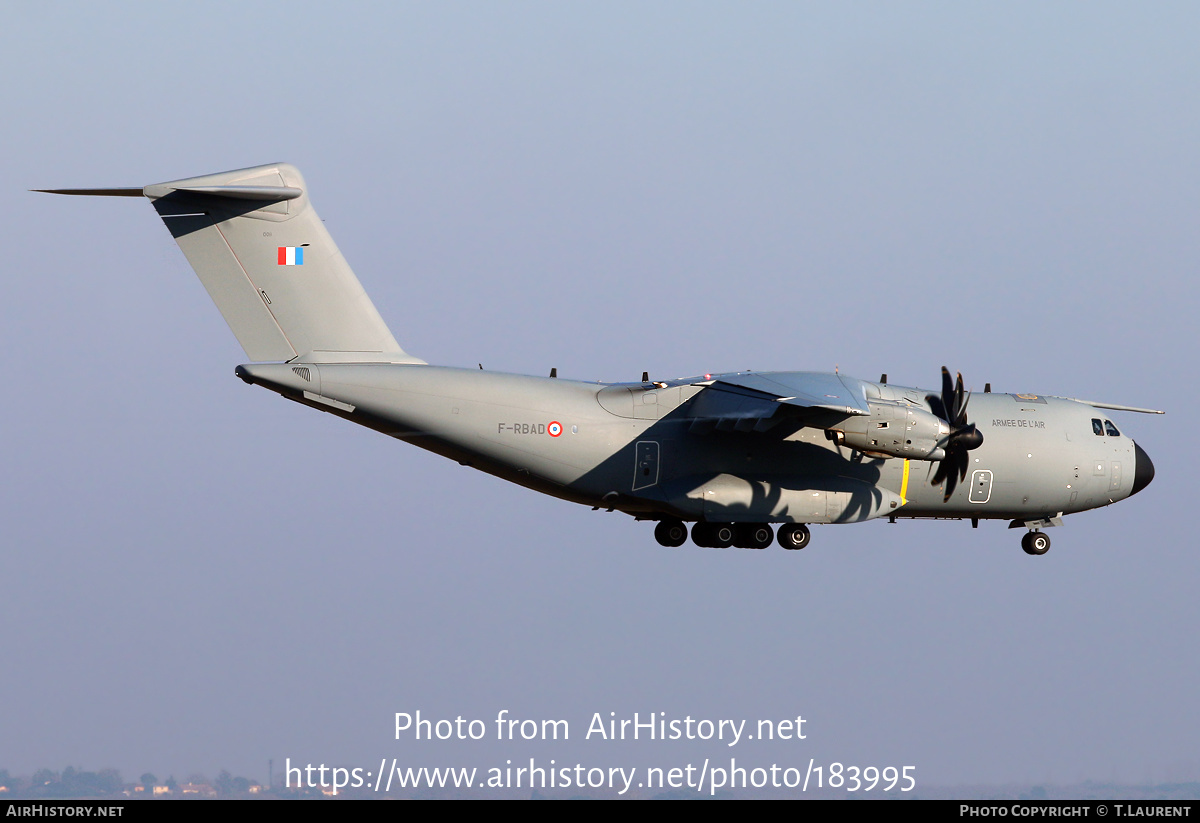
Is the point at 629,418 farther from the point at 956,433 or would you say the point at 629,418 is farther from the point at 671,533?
the point at 956,433

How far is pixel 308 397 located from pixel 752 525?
705 centimetres

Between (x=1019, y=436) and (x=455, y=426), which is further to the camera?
(x=1019, y=436)

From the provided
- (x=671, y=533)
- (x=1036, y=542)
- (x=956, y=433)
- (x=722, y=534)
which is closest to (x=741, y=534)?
(x=722, y=534)

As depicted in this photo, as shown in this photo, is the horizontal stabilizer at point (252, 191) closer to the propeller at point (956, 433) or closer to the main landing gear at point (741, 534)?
the main landing gear at point (741, 534)

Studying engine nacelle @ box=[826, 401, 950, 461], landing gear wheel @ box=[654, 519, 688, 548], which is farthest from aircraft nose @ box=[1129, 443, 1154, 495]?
landing gear wheel @ box=[654, 519, 688, 548]

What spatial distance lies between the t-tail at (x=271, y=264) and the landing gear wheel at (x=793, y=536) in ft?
21.9

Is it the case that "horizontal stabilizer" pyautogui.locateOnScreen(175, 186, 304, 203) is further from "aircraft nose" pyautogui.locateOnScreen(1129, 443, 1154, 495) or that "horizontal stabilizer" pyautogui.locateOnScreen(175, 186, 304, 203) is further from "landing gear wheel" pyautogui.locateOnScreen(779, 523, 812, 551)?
"aircraft nose" pyautogui.locateOnScreen(1129, 443, 1154, 495)

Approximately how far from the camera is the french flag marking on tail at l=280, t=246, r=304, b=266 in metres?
20.1

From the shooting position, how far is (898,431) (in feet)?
64.6

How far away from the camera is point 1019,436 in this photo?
22.9 metres

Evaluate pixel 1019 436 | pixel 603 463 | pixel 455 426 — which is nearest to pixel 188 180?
pixel 455 426

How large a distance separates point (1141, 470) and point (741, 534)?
736 cm

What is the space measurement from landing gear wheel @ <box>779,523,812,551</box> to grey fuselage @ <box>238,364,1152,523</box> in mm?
344
